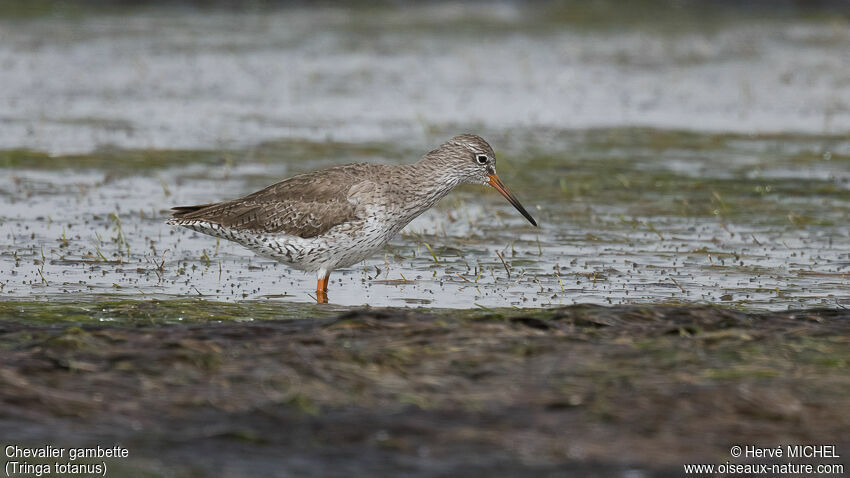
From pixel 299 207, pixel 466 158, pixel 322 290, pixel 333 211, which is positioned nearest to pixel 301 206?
pixel 299 207

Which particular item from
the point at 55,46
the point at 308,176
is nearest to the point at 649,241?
the point at 308,176

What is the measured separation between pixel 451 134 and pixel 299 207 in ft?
28.3

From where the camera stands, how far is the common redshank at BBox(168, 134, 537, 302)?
10289 millimetres

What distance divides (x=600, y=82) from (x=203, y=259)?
1500cm

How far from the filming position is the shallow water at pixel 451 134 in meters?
11.2

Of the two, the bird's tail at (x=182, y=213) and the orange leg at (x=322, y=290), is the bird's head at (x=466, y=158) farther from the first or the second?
the bird's tail at (x=182, y=213)

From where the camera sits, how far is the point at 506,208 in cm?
1484

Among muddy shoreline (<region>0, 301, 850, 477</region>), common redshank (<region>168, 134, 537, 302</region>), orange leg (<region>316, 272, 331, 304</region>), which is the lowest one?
muddy shoreline (<region>0, 301, 850, 477</region>)

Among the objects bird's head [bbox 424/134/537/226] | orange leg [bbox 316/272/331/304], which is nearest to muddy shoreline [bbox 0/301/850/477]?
orange leg [bbox 316/272/331/304]

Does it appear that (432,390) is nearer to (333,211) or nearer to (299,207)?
(333,211)

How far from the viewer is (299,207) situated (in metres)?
10.5

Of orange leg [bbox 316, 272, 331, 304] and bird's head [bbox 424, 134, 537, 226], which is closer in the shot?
orange leg [bbox 316, 272, 331, 304]

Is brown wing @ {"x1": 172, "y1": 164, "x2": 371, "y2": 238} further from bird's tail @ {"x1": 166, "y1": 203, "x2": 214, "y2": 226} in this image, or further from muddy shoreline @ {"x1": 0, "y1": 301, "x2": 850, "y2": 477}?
muddy shoreline @ {"x1": 0, "y1": 301, "x2": 850, "y2": 477}

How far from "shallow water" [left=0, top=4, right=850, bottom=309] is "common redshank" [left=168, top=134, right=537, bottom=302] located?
1.33 ft
